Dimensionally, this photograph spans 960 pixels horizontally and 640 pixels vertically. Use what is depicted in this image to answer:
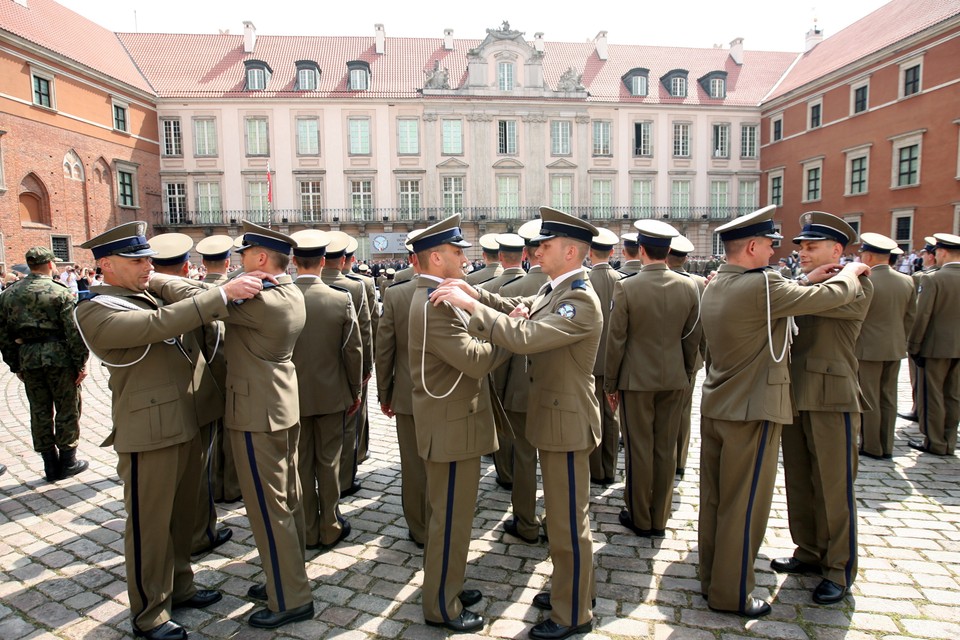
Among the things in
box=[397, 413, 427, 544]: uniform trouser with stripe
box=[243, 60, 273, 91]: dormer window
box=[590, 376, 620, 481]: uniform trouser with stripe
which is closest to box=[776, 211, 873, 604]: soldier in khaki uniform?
box=[590, 376, 620, 481]: uniform trouser with stripe

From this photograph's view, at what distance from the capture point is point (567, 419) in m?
3.40

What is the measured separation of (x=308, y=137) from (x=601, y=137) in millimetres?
19019

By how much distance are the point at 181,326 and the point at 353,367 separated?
1729mm

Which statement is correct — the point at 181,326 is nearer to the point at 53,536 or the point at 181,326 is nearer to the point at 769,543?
the point at 53,536

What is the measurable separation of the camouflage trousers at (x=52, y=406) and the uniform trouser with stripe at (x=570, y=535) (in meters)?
5.71

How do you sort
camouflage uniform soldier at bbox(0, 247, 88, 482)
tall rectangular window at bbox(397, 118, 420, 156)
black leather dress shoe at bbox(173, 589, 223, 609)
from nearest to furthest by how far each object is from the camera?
1. black leather dress shoe at bbox(173, 589, 223, 609)
2. camouflage uniform soldier at bbox(0, 247, 88, 482)
3. tall rectangular window at bbox(397, 118, 420, 156)

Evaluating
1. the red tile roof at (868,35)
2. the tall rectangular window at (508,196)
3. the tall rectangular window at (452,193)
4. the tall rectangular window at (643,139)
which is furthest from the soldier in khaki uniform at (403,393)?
the tall rectangular window at (643,139)

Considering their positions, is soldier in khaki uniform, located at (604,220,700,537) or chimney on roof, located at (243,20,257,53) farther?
chimney on roof, located at (243,20,257,53)

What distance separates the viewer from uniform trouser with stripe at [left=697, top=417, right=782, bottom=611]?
3643 mm

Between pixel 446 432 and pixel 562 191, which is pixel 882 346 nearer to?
pixel 446 432

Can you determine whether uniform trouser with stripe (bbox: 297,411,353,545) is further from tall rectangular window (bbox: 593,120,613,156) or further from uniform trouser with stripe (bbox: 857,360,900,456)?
tall rectangular window (bbox: 593,120,613,156)

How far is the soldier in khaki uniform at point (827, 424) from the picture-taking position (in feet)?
12.8

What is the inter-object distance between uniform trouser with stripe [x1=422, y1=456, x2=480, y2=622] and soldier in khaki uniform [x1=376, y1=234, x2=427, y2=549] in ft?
3.43

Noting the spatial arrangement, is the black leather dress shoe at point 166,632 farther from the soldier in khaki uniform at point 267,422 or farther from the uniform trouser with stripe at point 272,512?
the uniform trouser with stripe at point 272,512
